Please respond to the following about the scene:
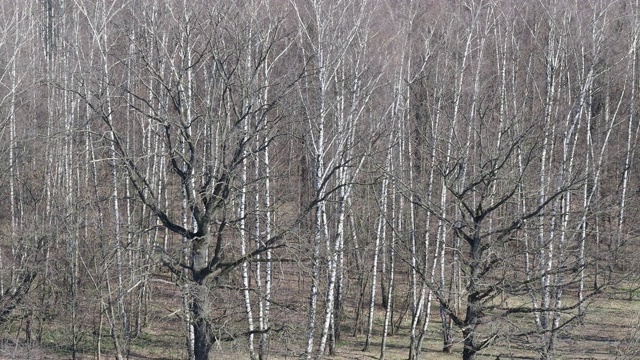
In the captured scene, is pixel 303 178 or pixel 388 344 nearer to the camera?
pixel 388 344

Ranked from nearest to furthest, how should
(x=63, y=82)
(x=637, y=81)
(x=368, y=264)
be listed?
1. (x=63, y=82)
2. (x=368, y=264)
3. (x=637, y=81)

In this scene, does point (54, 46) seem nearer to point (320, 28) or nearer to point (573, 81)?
point (320, 28)

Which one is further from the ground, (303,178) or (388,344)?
(303,178)

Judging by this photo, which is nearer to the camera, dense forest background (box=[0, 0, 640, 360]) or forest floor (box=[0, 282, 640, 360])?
dense forest background (box=[0, 0, 640, 360])

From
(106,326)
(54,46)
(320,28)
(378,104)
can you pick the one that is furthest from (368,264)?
(54,46)

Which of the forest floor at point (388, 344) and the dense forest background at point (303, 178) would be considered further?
the forest floor at point (388, 344)

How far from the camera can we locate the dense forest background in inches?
459

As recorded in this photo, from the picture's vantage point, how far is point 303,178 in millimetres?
22516

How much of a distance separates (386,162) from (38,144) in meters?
7.99

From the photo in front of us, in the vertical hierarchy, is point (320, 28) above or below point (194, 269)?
above

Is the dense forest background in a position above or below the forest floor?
above

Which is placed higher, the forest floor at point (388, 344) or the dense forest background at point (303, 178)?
the dense forest background at point (303, 178)

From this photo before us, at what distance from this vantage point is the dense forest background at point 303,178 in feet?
38.2

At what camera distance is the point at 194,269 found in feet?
36.9
